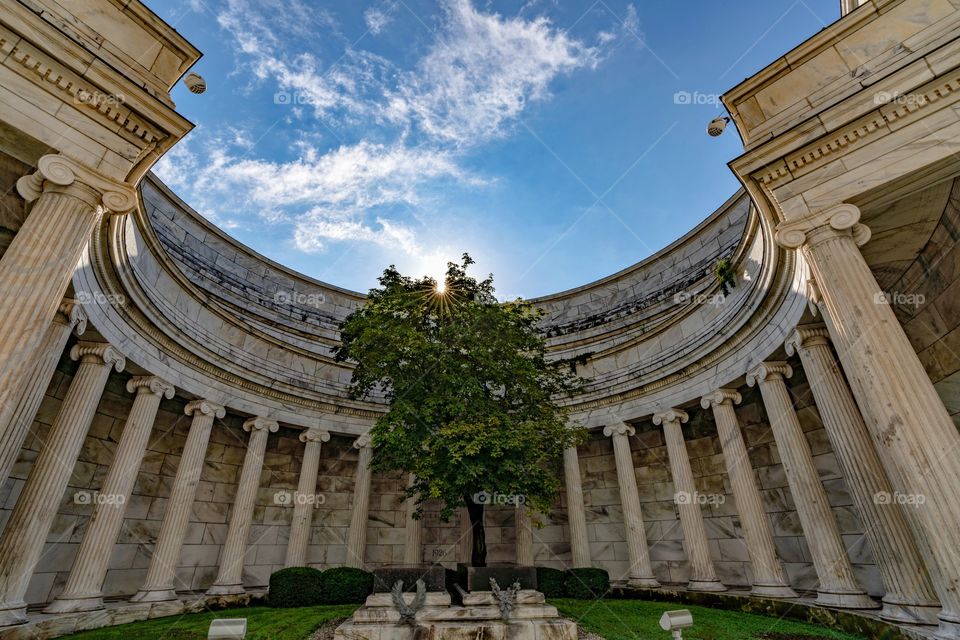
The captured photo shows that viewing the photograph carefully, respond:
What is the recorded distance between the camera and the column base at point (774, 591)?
14.5 metres

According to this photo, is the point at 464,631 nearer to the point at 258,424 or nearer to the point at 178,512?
the point at 178,512

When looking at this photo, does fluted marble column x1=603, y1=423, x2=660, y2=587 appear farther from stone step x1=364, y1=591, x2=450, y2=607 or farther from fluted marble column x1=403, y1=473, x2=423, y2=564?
stone step x1=364, y1=591, x2=450, y2=607

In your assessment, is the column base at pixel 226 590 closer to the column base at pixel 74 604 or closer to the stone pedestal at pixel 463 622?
the column base at pixel 74 604

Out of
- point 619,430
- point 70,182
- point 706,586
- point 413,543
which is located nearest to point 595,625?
point 706,586

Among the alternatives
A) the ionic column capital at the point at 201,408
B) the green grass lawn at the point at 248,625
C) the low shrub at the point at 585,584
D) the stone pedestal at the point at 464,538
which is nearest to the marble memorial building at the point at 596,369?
the ionic column capital at the point at 201,408

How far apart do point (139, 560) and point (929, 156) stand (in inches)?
1135

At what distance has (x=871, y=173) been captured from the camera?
9.84m

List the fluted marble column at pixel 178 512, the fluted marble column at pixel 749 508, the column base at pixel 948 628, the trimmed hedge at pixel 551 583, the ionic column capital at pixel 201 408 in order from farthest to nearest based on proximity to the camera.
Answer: the trimmed hedge at pixel 551 583
the ionic column capital at pixel 201 408
the fluted marble column at pixel 178 512
the fluted marble column at pixel 749 508
the column base at pixel 948 628

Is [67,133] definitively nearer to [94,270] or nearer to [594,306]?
[94,270]

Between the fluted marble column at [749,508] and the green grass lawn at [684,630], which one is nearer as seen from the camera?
the green grass lawn at [684,630]

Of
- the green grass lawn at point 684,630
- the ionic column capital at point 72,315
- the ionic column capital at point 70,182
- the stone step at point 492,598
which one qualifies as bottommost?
the green grass lawn at point 684,630

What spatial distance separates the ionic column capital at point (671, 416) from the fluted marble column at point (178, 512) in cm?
1971

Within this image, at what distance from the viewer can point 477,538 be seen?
15.9 metres

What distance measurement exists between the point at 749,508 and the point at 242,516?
20689 mm
